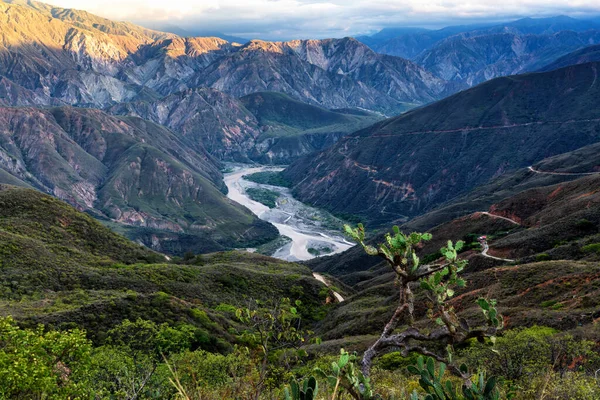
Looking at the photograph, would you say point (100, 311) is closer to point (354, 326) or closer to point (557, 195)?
point (354, 326)

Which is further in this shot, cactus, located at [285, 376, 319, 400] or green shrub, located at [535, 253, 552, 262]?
green shrub, located at [535, 253, 552, 262]

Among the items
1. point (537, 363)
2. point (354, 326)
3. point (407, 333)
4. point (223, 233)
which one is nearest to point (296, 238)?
point (223, 233)

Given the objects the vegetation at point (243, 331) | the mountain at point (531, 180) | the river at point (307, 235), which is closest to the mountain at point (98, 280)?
the vegetation at point (243, 331)

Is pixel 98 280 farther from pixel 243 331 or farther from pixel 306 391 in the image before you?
pixel 306 391

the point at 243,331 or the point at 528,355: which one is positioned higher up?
the point at 243,331

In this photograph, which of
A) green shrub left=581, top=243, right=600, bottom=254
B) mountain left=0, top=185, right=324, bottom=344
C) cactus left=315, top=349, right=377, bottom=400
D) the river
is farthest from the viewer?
the river

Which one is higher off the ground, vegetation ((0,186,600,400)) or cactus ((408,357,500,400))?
cactus ((408,357,500,400))

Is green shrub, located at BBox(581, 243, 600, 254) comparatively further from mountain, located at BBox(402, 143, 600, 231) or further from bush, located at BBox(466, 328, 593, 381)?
mountain, located at BBox(402, 143, 600, 231)

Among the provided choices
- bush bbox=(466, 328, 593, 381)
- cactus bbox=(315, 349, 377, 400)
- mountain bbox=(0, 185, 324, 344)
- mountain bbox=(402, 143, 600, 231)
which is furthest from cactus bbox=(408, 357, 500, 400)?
mountain bbox=(402, 143, 600, 231)

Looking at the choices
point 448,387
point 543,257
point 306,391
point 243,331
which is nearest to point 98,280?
point 243,331
